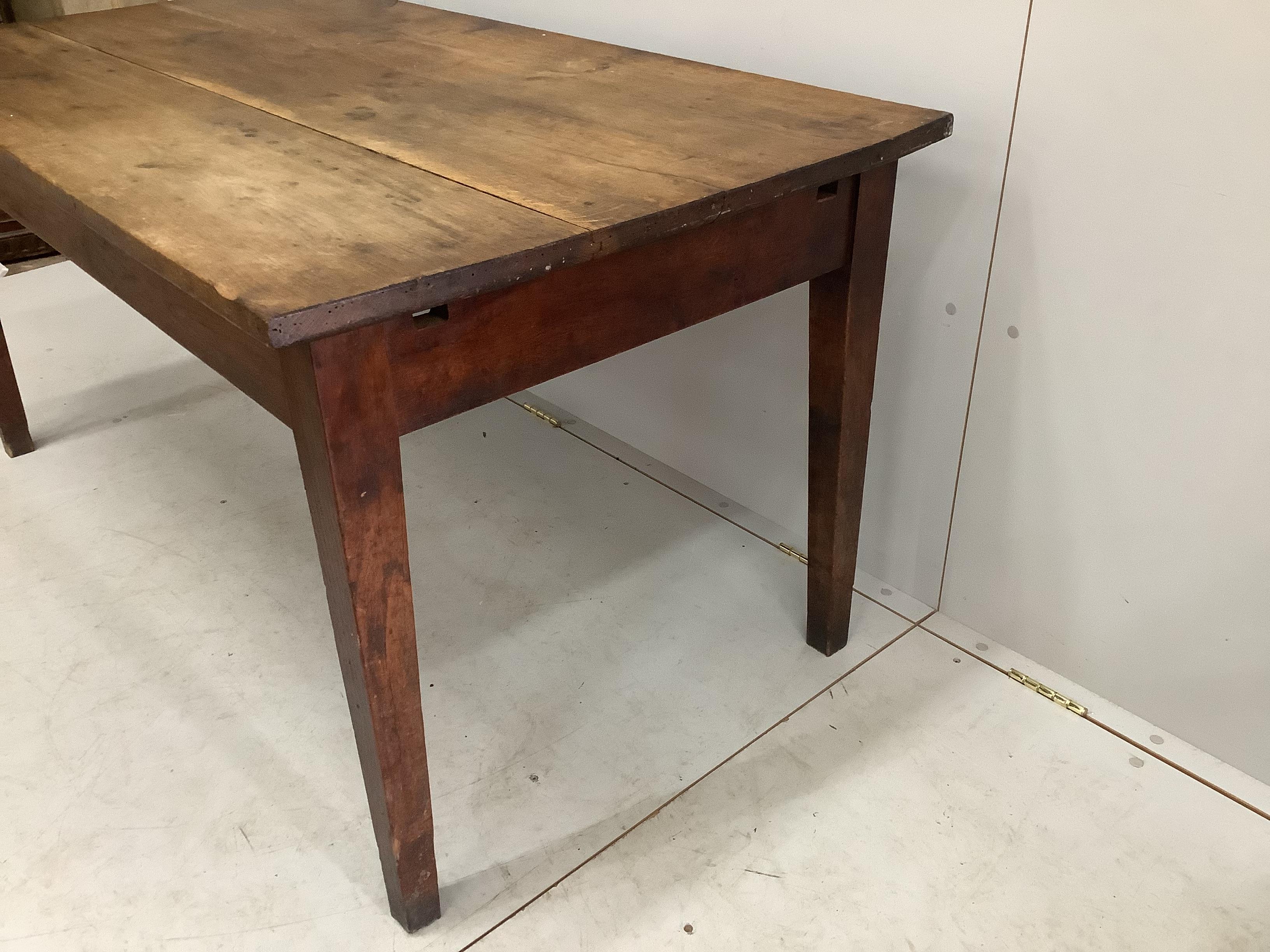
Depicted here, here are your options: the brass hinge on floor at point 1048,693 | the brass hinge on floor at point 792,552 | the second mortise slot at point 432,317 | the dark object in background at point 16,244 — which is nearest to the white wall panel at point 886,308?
the brass hinge on floor at point 792,552

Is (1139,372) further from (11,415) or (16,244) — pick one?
(16,244)

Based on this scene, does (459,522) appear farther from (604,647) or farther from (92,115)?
(92,115)

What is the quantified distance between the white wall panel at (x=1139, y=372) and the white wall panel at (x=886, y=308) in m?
0.05

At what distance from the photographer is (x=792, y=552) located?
1724 mm

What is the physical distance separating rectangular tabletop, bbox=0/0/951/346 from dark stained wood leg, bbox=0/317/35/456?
0.57m

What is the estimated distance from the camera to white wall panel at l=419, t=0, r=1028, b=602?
1287mm

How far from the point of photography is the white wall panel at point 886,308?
50.7 inches

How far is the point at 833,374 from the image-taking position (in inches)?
51.4

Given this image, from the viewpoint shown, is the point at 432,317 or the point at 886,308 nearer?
the point at 432,317

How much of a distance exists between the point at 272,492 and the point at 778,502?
2.96ft

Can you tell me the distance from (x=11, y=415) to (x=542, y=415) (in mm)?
991

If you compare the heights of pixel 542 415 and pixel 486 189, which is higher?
pixel 486 189

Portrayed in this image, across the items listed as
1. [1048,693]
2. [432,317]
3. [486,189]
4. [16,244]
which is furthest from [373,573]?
[16,244]

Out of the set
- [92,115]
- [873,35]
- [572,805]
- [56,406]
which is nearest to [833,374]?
[873,35]
